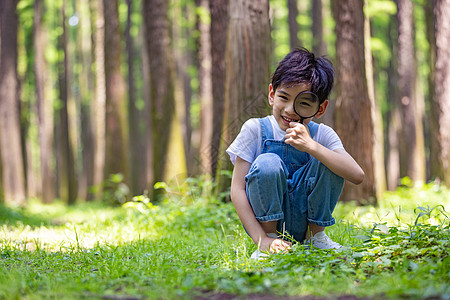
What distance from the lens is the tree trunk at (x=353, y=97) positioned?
23.6 feet

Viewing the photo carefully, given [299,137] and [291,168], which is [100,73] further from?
[299,137]

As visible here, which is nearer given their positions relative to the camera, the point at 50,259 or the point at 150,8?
the point at 50,259

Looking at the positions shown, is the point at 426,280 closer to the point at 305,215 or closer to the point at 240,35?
the point at 305,215

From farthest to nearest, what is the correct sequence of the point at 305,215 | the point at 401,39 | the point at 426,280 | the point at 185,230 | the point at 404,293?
the point at 401,39, the point at 185,230, the point at 305,215, the point at 426,280, the point at 404,293

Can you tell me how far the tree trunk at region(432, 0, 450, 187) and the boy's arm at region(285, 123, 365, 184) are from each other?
660cm

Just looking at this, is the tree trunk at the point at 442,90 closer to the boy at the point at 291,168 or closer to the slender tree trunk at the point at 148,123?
the slender tree trunk at the point at 148,123

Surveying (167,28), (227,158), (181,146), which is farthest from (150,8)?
(227,158)

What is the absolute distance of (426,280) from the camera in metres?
2.26

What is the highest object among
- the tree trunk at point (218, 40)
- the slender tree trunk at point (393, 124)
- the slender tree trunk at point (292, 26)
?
the slender tree trunk at point (292, 26)

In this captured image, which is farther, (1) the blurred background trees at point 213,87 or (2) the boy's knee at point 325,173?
(1) the blurred background trees at point 213,87

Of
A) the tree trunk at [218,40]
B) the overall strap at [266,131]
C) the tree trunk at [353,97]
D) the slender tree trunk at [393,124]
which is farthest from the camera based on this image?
the slender tree trunk at [393,124]

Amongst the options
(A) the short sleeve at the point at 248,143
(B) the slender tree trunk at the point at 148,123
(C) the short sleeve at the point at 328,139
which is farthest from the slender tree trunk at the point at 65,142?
(C) the short sleeve at the point at 328,139

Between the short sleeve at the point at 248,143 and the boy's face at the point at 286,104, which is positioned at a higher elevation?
the boy's face at the point at 286,104

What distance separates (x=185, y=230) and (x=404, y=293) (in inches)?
126
